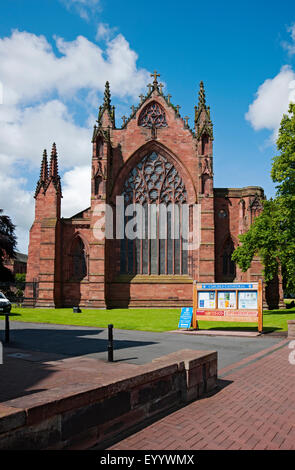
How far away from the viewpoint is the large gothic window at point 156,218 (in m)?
33.1

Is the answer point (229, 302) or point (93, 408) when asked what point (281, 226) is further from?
point (93, 408)

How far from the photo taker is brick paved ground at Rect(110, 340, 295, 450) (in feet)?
15.9

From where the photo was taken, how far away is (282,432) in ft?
17.5

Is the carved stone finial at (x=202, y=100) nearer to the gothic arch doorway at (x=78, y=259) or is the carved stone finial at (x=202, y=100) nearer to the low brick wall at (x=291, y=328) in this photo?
the gothic arch doorway at (x=78, y=259)

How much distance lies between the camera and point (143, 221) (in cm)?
3372

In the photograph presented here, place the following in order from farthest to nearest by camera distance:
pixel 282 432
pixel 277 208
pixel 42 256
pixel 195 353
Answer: pixel 42 256
pixel 277 208
pixel 195 353
pixel 282 432

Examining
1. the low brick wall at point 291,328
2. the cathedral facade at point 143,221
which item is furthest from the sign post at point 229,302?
the cathedral facade at point 143,221

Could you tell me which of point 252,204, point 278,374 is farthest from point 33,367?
point 252,204

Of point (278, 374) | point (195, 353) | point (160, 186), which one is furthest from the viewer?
point (160, 186)

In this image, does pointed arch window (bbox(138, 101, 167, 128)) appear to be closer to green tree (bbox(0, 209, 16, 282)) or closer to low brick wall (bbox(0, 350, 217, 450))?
green tree (bbox(0, 209, 16, 282))

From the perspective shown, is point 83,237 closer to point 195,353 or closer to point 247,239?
point 247,239

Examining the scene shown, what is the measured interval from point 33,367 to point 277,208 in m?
22.6

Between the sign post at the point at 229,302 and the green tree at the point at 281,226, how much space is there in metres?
8.61
